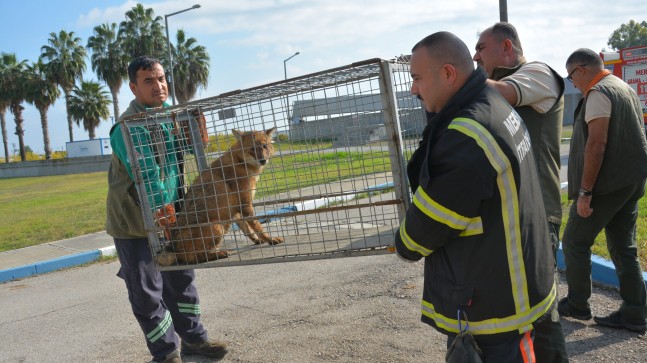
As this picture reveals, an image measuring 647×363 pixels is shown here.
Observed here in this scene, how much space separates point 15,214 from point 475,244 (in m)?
15.5

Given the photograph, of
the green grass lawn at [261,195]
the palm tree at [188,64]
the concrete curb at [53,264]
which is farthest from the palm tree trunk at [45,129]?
the concrete curb at [53,264]

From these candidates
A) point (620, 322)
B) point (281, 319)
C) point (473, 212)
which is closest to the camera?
point (473, 212)

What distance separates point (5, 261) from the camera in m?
8.16

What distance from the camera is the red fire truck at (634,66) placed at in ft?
44.9

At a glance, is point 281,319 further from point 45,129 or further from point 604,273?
point 45,129

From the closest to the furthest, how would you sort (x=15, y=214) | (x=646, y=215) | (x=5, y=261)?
(x=646, y=215) → (x=5, y=261) → (x=15, y=214)

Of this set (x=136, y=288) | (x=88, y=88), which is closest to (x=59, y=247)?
(x=136, y=288)

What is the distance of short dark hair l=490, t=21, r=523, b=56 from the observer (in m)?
3.44

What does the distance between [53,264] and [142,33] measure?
43.8 metres

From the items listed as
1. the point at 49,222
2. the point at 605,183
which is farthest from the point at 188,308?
the point at 49,222

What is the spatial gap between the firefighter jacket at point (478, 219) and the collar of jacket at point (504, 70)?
1.14m

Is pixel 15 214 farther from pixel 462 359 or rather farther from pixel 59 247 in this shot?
pixel 462 359

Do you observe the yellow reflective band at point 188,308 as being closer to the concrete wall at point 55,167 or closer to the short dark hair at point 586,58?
the short dark hair at point 586,58

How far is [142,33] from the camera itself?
47.6m
